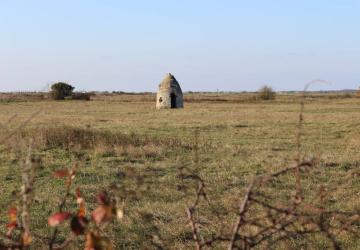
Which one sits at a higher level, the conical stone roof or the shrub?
the conical stone roof

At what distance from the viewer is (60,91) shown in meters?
68.9

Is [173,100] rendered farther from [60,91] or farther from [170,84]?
[60,91]

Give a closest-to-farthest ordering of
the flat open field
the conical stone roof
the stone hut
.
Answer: the flat open field → the stone hut → the conical stone roof

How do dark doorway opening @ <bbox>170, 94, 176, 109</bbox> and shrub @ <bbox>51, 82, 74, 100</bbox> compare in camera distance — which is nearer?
dark doorway opening @ <bbox>170, 94, 176, 109</bbox>

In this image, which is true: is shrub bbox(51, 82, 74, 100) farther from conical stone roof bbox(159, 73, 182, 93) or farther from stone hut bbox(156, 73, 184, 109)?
stone hut bbox(156, 73, 184, 109)

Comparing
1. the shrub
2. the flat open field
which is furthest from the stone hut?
the shrub

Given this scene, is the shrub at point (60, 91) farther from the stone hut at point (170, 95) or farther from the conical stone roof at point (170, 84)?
the stone hut at point (170, 95)

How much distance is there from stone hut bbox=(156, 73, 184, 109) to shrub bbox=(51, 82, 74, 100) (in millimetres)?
26193

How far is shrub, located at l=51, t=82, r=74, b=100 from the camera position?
6735 centimetres

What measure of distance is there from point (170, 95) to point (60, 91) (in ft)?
96.4

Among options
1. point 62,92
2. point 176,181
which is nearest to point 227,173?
point 176,181

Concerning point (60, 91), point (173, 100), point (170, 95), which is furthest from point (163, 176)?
point (60, 91)

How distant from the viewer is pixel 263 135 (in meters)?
18.4

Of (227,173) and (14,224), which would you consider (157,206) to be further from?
(14,224)
